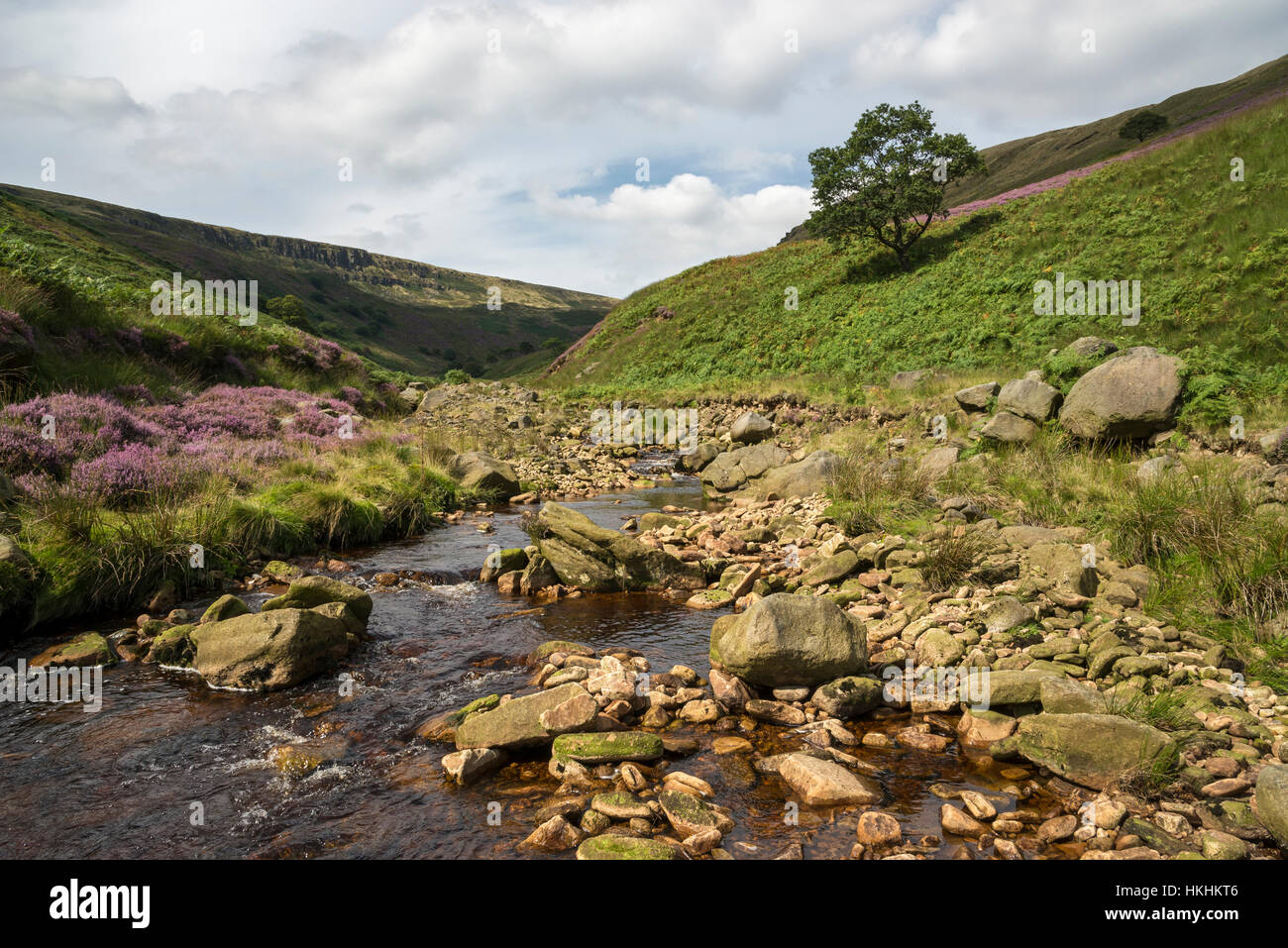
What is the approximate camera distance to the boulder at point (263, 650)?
658cm

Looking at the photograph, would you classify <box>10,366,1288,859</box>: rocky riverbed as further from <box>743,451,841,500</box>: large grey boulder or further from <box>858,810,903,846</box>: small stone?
<box>743,451,841,500</box>: large grey boulder

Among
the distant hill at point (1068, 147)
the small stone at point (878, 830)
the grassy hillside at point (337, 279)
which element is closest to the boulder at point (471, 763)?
the small stone at point (878, 830)

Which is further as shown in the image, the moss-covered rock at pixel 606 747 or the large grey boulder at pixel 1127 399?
the large grey boulder at pixel 1127 399

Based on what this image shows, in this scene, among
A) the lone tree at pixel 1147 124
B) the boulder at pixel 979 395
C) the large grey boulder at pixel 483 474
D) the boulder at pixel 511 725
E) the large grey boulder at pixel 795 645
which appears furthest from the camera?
the lone tree at pixel 1147 124

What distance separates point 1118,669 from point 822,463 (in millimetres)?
8881

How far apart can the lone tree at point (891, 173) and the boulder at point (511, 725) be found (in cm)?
3808

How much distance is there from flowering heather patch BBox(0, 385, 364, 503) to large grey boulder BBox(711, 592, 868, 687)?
32.1 ft

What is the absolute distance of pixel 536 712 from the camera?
561 cm

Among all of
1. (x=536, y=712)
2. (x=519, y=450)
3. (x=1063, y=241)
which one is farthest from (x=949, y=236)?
(x=536, y=712)

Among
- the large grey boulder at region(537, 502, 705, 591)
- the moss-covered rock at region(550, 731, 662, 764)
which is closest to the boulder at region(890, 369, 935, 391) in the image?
the large grey boulder at region(537, 502, 705, 591)

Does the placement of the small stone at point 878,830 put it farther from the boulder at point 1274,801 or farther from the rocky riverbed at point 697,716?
the boulder at point 1274,801

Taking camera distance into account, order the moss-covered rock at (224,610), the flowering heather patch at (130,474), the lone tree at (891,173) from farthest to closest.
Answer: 1. the lone tree at (891,173)
2. the flowering heather patch at (130,474)
3. the moss-covered rock at (224,610)

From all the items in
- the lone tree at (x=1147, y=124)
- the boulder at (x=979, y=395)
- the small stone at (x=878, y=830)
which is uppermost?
the lone tree at (x=1147, y=124)
